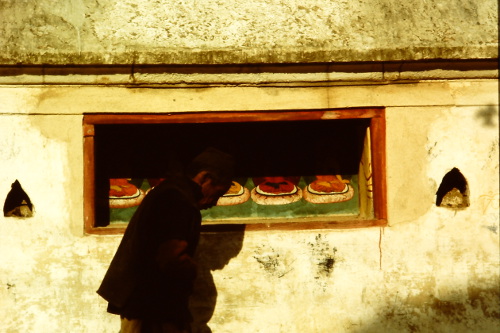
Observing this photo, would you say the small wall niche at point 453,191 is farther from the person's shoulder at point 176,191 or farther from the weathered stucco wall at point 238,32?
the person's shoulder at point 176,191

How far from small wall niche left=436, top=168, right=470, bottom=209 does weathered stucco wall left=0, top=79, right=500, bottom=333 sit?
56mm

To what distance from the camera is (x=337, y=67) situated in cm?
468

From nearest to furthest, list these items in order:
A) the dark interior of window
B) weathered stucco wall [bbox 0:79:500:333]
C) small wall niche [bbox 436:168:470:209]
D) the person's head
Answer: the person's head
weathered stucco wall [bbox 0:79:500:333]
small wall niche [bbox 436:168:470:209]
the dark interior of window

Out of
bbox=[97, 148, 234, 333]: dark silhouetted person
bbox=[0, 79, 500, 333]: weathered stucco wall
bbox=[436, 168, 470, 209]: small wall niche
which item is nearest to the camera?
bbox=[97, 148, 234, 333]: dark silhouetted person

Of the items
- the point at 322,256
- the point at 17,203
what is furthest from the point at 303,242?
the point at 17,203

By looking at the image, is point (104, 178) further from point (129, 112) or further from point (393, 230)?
point (393, 230)

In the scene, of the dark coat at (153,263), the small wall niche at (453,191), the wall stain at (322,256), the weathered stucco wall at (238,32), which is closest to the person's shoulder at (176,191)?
the dark coat at (153,263)

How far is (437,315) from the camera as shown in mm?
4684

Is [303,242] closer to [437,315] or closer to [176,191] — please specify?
[437,315]

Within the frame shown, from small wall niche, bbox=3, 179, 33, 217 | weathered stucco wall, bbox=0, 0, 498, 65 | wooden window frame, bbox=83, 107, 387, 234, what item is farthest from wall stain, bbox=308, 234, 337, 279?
small wall niche, bbox=3, 179, 33, 217

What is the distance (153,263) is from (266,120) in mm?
1584

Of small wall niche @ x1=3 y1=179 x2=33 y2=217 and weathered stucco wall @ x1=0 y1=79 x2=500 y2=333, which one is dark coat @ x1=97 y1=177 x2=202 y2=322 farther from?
small wall niche @ x1=3 y1=179 x2=33 y2=217

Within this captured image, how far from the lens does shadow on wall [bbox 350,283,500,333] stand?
15.3 feet

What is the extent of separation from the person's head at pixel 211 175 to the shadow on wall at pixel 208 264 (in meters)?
0.94
